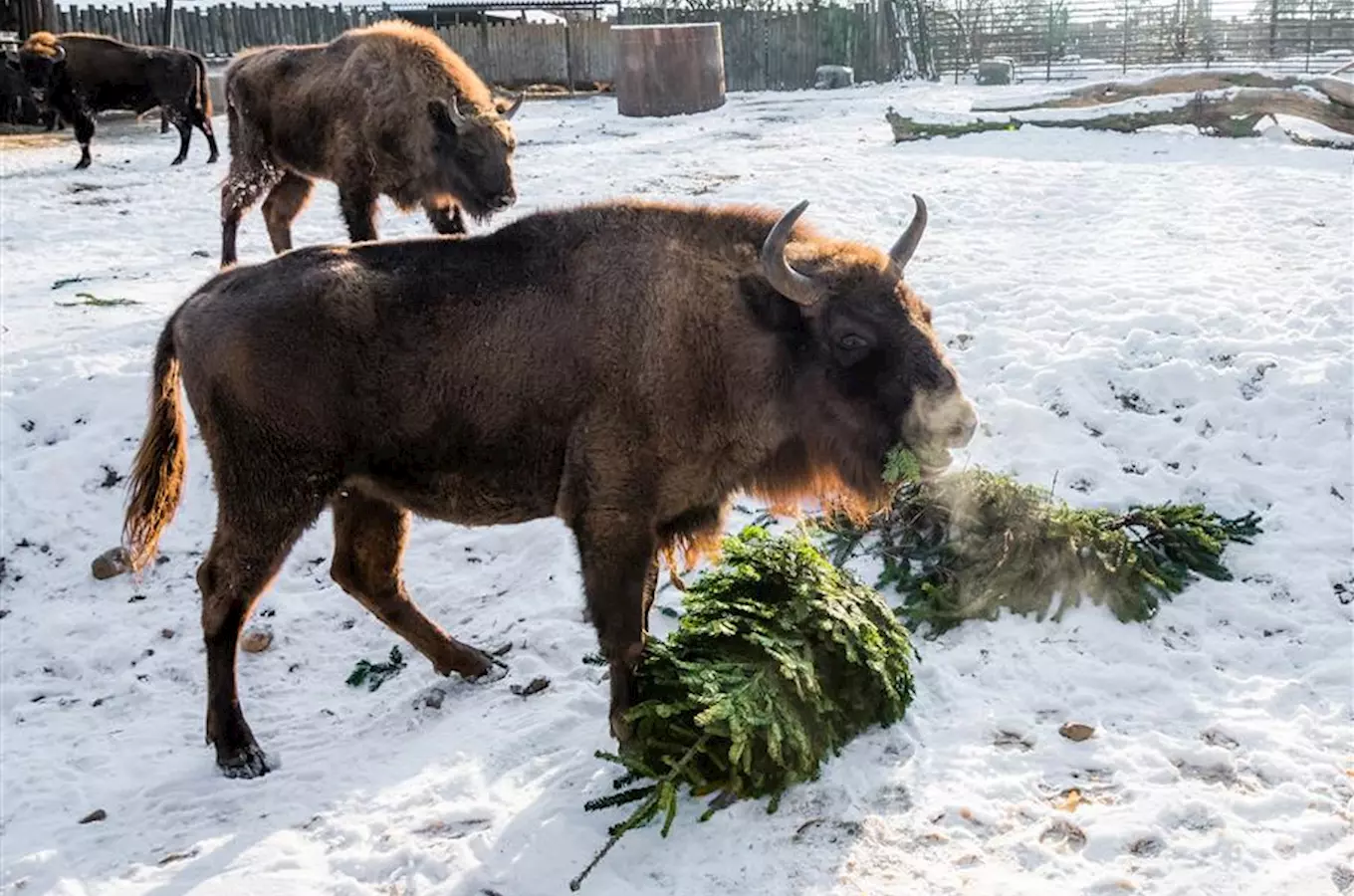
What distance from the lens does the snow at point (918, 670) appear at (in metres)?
3.58

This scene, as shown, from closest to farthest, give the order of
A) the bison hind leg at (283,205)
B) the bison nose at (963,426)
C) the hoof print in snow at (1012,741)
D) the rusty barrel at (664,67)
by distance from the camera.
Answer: the bison nose at (963,426) < the hoof print in snow at (1012,741) < the bison hind leg at (283,205) < the rusty barrel at (664,67)

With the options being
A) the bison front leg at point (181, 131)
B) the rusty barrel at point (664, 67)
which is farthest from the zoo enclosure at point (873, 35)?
the bison front leg at point (181, 131)

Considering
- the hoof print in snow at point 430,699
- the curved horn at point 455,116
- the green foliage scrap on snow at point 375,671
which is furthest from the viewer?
the curved horn at point 455,116

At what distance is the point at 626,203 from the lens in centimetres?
430

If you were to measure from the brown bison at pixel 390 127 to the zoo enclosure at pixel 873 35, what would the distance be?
15.5 m

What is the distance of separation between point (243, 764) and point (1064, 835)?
2932mm

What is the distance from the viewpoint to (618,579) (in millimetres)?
3926

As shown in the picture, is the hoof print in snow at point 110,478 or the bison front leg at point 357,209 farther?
the bison front leg at point 357,209

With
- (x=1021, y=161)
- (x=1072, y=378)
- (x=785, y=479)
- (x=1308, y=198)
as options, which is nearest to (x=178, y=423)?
(x=785, y=479)

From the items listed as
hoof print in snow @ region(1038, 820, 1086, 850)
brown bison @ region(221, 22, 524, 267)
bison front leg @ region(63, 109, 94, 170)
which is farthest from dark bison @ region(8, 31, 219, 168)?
hoof print in snow @ region(1038, 820, 1086, 850)

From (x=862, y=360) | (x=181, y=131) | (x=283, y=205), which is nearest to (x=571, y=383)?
(x=862, y=360)

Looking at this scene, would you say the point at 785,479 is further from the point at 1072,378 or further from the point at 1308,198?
the point at 1308,198

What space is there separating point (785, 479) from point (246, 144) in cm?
659

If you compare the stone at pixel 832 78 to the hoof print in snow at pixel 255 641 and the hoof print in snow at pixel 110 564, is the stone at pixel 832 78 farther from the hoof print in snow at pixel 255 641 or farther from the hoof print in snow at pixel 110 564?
the hoof print in snow at pixel 255 641
